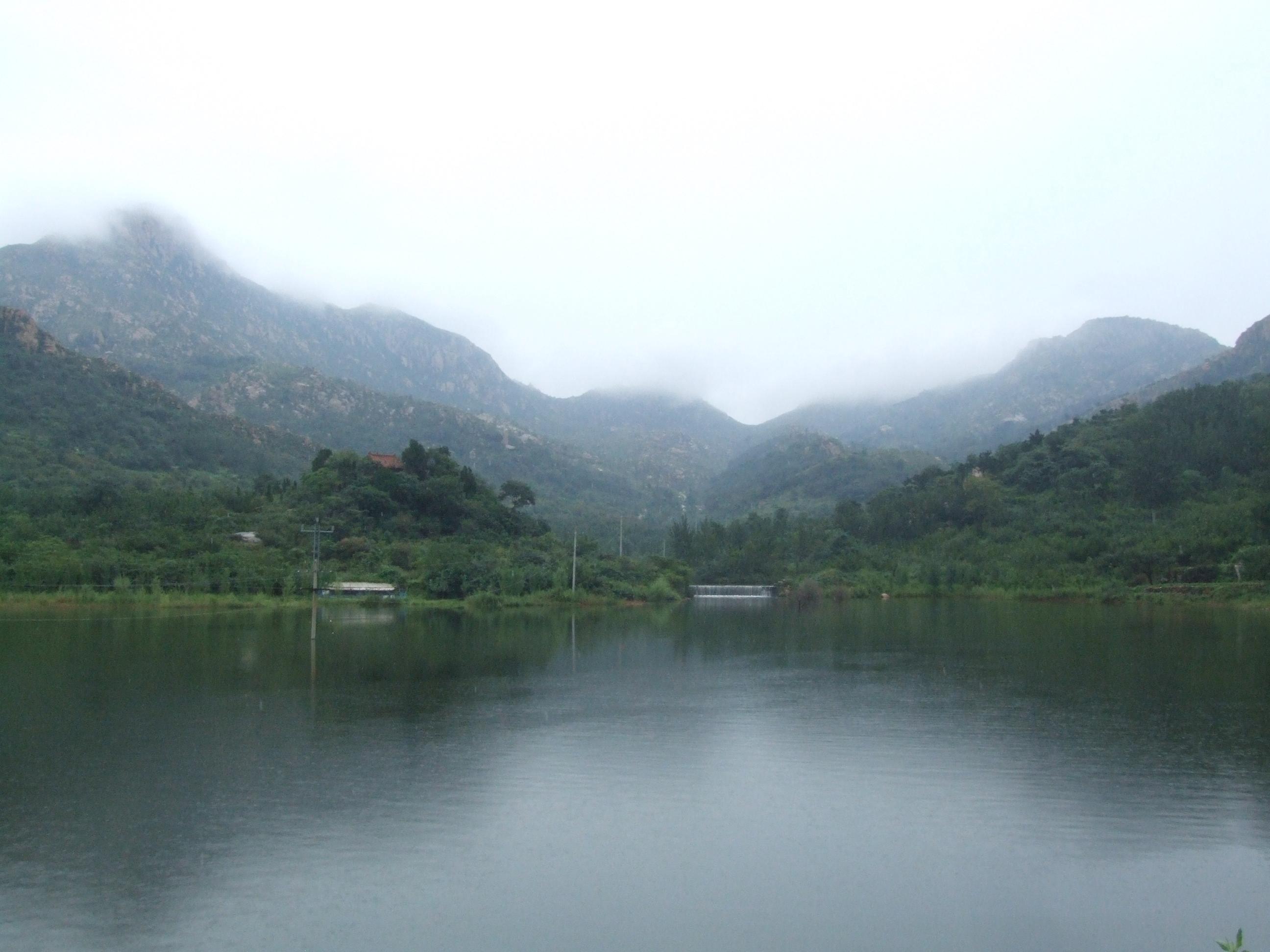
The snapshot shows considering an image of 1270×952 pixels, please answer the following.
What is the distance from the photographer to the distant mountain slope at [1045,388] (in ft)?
518

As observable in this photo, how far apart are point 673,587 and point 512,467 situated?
4996cm

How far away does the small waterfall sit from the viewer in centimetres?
7175

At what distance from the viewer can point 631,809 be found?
442 inches

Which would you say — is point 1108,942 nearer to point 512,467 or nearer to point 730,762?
point 730,762

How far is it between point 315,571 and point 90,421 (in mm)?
34207

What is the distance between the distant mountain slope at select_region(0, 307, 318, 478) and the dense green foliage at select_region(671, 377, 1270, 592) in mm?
38321

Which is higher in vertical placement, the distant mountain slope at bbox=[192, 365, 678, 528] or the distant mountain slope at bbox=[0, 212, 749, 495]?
the distant mountain slope at bbox=[0, 212, 749, 495]

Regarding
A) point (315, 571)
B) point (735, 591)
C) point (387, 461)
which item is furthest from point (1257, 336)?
point (315, 571)

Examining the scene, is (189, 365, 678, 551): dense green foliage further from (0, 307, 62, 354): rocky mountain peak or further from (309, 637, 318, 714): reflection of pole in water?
(309, 637, 318, 714): reflection of pole in water

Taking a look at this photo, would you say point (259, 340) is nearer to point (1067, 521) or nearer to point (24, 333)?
point (24, 333)

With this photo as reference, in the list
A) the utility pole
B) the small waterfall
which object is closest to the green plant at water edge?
the utility pole

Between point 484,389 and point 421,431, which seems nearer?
point 421,431

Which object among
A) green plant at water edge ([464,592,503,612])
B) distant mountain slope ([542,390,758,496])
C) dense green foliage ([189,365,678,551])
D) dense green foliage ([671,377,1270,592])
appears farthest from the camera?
distant mountain slope ([542,390,758,496])

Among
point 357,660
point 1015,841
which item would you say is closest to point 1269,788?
point 1015,841
